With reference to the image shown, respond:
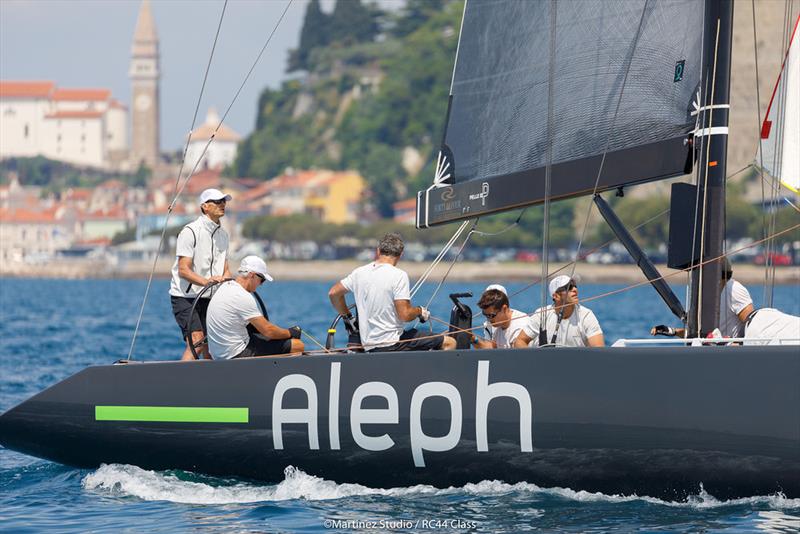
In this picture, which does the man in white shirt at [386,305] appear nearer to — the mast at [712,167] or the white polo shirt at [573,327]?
the white polo shirt at [573,327]

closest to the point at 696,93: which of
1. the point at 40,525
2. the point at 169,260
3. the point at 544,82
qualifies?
the point at 544,82

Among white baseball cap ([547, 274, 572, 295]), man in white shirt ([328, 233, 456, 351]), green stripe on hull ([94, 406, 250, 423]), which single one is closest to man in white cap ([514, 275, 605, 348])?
white baseball cap ([547, 274, 572, 295])

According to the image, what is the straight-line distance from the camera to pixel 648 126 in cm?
651

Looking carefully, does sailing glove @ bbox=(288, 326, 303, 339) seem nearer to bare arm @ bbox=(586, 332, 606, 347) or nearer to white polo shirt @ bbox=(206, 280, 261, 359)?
white polo shirt @ bbox=(206, 280, 261, 359)

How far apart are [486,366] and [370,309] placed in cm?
73

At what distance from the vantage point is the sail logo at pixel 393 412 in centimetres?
614

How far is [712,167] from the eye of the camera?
249 inches

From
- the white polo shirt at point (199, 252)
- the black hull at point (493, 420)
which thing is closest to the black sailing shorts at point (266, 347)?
the black hull at point (493, 420)

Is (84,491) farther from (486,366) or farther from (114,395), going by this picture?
(486,366)

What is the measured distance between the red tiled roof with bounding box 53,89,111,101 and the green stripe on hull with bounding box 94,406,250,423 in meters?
142

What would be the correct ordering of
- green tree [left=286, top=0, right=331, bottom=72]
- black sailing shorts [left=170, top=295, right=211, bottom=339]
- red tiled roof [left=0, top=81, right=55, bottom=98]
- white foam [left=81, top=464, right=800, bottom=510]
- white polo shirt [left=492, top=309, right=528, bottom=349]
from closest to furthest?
white foam [left=81, top=464, right=800, bottom=510], white polo shirt [left=492, top=309, right=528, bottom=349], black sailing shorts [left=170, top=295, right=211, bottom=339], green tree [left=286, top=0, right=331, bottom=72], red tiled roof [left=0, top=81, right=55, bottom=98]

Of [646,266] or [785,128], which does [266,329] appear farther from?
[785,128]

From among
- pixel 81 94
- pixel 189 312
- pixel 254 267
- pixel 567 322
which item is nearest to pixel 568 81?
pixel 567 322

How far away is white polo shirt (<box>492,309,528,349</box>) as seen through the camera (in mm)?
6800
